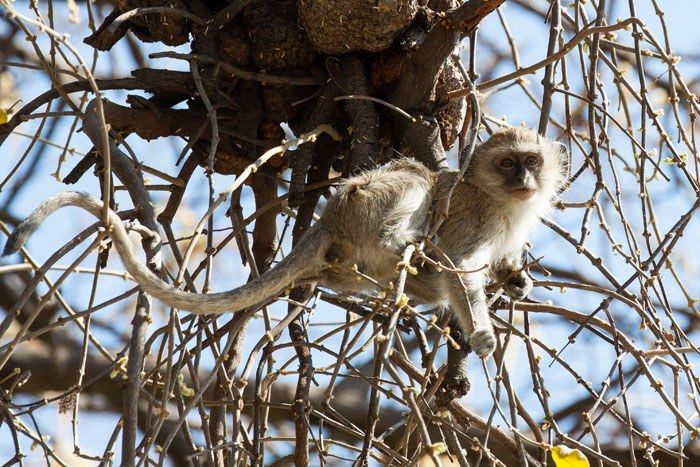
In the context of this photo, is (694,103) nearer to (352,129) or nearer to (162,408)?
(352,129)

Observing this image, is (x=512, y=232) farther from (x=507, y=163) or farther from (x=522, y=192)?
(x=507, y=163)

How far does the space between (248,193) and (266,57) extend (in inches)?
66.5

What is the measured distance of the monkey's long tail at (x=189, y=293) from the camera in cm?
295

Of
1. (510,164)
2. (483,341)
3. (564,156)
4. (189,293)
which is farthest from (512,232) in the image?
(189,293)

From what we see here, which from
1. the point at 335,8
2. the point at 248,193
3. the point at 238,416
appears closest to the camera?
the point at 238,416

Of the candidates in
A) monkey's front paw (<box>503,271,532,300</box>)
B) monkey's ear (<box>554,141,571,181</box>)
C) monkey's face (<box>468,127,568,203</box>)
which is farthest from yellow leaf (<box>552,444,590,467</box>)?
monkey's ear (<box>554,141,571,181</box>)

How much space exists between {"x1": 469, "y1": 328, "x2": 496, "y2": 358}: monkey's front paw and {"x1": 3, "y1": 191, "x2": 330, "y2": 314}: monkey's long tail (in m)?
0.73

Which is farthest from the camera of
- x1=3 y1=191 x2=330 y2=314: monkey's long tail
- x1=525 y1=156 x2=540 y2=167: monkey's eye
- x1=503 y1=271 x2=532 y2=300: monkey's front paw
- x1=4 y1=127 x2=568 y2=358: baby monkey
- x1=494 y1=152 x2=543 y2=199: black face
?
x1=525 y1=156 x2=540 y2=167: monkey's eye

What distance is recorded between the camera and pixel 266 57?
175 inches

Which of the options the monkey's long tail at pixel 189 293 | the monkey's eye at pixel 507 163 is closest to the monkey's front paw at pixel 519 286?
the monkey's eye at pixel 507 163

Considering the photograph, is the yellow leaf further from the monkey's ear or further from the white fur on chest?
the monkey's ear

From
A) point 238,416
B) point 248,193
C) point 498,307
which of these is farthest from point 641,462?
point 238,416

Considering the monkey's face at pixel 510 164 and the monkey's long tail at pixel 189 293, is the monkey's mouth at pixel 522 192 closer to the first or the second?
the monkey's face at pixel 510 164

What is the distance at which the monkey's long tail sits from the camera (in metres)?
2.95
